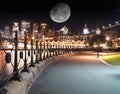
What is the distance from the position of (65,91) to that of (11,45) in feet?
7.51

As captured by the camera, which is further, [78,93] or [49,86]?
[49,86]

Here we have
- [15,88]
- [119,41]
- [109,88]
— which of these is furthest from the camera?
[119,41]

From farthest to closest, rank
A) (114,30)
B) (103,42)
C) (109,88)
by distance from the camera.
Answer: (114,30) → (103,42) → (109,88)

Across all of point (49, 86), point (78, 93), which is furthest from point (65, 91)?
point (49, 86)

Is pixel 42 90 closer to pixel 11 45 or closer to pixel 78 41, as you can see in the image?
pixel 11 45

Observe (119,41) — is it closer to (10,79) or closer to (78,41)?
(78,41)

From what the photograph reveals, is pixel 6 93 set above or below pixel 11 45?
Answer: below

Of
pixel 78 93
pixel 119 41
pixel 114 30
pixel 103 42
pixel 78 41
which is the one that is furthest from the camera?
pixel 78 41

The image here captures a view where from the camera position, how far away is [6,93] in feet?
21.2

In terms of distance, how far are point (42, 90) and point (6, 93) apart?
4.05 meters

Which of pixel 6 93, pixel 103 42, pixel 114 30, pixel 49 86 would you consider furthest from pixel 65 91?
pixel 114 30

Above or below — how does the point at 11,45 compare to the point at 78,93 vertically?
above

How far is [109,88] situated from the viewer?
11.1 m

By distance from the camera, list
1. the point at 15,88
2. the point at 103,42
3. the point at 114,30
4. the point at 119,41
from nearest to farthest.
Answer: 1. the point at 15,88
2. the point at 103,42
3. the point at 119,41
4. the point at 114,30
